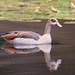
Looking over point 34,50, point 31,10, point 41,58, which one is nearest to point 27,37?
point 34,50

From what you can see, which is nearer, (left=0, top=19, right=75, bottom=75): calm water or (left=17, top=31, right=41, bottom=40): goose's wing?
(left=0, top=19, right=75, bottom=75): calm water

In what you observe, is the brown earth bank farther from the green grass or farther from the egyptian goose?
the green grass

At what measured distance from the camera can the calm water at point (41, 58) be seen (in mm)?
9297

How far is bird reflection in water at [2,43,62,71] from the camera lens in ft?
33.2

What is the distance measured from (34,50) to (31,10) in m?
8.81

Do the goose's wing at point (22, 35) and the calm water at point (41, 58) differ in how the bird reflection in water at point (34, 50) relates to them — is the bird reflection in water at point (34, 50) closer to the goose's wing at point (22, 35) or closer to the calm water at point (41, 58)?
the calm water at point (41, 58)

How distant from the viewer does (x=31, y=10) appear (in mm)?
20578

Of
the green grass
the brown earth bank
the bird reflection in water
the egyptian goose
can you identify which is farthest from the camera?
the green grass

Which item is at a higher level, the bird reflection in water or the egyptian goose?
the bird reflection in water

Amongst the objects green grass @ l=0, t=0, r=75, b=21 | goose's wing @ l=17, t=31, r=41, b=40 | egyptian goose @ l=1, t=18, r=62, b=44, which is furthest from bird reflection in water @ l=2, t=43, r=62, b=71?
green grass @ l=0, t=0, r=75, b=21

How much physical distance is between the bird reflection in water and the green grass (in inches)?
201

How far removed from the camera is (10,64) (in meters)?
9.92

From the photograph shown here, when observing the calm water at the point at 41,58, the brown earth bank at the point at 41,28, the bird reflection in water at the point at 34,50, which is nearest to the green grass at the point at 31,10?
the brown earth bank at the point at 41,28

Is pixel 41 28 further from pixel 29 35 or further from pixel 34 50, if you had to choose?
pixel 34 50
